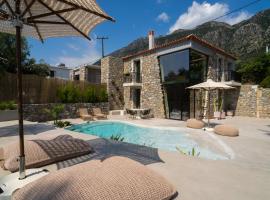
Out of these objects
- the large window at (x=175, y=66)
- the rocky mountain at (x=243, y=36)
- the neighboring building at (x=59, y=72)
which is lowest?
the large window at (x=175, y=66)

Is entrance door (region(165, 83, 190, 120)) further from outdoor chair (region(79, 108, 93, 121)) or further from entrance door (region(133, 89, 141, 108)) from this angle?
outdoor chair (region(79, 108, 93, 121))

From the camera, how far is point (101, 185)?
2199 millimetres

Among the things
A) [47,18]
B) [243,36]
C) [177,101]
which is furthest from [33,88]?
[243,36]

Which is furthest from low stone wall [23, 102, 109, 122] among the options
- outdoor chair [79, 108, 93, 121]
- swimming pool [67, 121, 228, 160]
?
swimming pool [67, 121, 228, 160]

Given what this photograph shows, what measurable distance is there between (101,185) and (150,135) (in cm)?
845

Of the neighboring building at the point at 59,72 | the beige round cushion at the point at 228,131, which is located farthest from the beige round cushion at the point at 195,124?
the neighboring building at the point at 59,72

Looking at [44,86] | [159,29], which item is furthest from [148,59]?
[44,86]

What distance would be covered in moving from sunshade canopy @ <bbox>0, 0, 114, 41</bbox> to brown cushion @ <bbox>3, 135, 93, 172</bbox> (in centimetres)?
218

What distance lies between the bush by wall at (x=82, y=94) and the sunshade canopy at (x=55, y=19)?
11.1 metres

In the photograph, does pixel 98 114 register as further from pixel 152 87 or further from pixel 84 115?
pixel 152 87

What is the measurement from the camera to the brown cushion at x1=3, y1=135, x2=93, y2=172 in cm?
354

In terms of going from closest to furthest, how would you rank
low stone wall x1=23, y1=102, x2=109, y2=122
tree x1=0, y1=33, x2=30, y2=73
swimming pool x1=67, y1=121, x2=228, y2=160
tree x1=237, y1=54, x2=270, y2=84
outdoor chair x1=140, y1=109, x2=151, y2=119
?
swimming pool x1=67, y1=121, x2=228, y2=160, low stone wall x1=23, y1=102, x2=109, y2=122, outdoor chair x1=140, y1=109, x2=151, y2=119, tree x1=0, y1=33, x2=30, y2=73, tree x1=237, y1=54, x2=270, y2=84

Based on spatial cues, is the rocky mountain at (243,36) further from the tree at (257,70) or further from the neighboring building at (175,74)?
the neighboring building at (175,74)

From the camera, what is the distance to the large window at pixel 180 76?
14247mm
